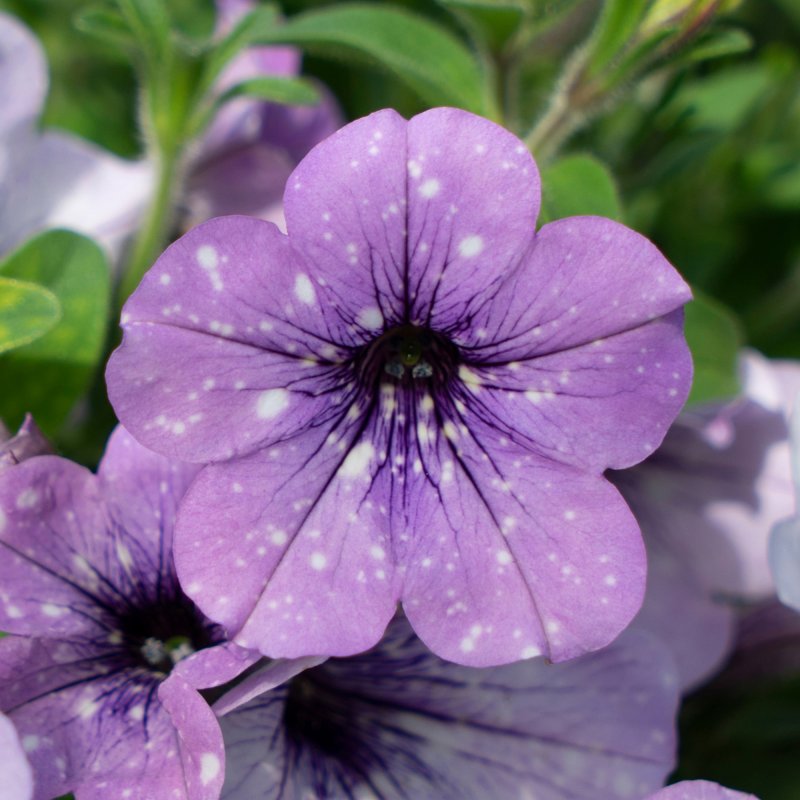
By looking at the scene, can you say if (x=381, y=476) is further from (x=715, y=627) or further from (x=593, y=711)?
(x=715, y=627)

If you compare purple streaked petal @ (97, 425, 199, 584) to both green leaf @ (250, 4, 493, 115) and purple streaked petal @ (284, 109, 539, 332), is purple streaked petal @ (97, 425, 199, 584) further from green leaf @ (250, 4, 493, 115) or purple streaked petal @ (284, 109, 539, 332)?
green leaf @ (250, 4, 493, 115)

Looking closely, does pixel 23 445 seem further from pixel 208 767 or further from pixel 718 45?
pixel 718 45

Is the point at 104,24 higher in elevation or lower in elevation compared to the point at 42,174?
higher

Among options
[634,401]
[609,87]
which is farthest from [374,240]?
[609,87]

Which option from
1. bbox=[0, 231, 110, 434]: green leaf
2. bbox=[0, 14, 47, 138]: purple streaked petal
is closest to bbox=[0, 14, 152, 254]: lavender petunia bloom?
bbox=[0, 14, 47, 138]: purple streaked petal

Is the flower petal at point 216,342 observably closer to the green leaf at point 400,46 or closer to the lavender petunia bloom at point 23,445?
the lavender petunia bloom at point 23,445

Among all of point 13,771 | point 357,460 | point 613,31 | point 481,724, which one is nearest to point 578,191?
point 613,31
